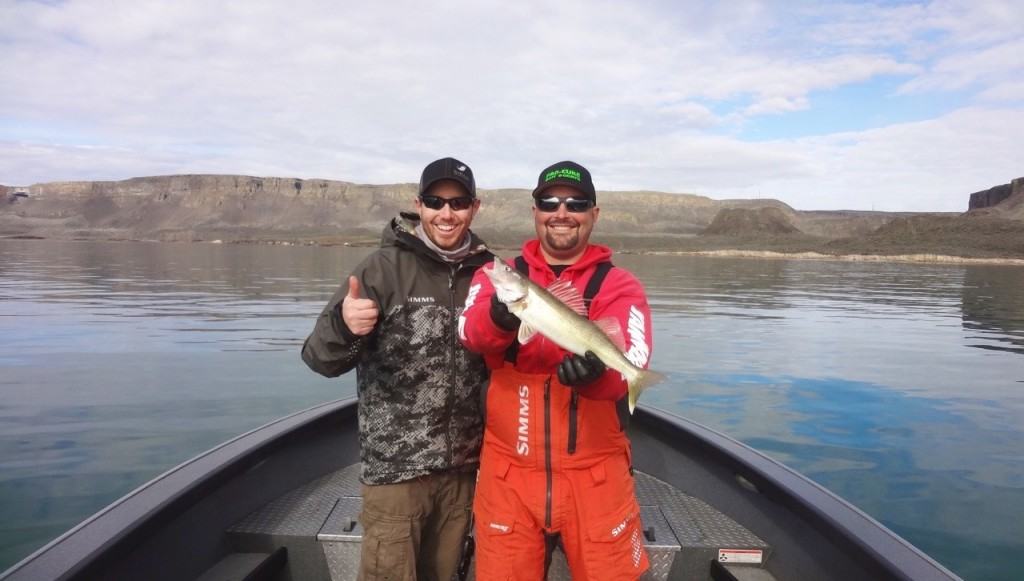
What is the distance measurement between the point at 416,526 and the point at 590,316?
1.79 meters

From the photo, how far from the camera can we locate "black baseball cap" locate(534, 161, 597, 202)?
3789mm

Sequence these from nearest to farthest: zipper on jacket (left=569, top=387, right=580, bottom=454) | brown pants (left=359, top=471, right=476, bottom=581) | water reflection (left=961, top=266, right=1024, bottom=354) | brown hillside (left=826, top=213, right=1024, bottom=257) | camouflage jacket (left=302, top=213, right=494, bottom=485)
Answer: zipper on jacket (left=569, top=387, right=580, bottom=454)
brown pants (left=359, top=471, right=476, bottom=581)
camouflage jacket (left=302, top=213, right=494, bottom=485)
water reflection (left=961, top=266, right=1024, bottom=354)
brown hillside (left=826, top=213, right=1024, bottom=257)

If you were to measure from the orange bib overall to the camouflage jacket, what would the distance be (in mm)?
494

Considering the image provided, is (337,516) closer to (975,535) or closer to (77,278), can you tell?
(975,535)

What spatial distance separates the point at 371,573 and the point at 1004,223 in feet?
531

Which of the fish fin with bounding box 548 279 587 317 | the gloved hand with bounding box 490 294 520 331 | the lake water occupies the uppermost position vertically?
the fish fin with bounding box 548 279 587 317

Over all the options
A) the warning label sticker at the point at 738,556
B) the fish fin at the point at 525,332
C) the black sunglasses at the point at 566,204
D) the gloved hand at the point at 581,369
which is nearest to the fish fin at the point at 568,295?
the fish fin at the point at 525,332

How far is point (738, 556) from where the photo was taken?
14.8 ft

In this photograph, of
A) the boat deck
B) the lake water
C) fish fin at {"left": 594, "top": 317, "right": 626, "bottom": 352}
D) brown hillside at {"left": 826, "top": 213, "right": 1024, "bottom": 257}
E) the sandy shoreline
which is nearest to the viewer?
fish fin at {"left": 594, "top": 317, "right": 626, "bottom": 352}

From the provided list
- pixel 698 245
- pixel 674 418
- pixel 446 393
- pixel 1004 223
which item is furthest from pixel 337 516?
pixel 1004 223

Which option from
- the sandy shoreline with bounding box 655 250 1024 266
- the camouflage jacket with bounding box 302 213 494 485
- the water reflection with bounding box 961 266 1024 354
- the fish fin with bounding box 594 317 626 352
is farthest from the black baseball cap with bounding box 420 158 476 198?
the sandy shoreline with bounding box 655 250 1024 266

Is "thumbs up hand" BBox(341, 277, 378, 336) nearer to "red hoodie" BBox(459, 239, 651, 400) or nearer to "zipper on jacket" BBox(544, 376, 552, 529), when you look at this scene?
"red hoodie" BBox(459, 239, 651, 400)

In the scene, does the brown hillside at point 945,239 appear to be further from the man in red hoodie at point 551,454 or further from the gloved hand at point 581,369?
the gloved hand at point 581,369

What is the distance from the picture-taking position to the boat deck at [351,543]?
4469 millimetres
